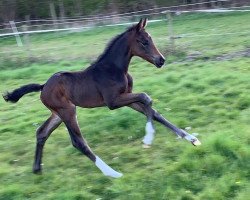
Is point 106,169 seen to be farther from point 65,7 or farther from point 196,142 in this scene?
point 65,7

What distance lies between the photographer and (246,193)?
408 centimetres

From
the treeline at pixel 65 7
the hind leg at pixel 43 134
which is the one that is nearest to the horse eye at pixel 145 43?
the hind leg at pixel 43 134

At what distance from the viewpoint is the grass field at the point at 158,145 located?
452 cm

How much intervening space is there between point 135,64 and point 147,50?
618cm

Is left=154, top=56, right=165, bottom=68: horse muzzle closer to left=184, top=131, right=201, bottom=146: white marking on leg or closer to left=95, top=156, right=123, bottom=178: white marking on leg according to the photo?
left=184, top=131, right=201, bottom=146: white marking on leg

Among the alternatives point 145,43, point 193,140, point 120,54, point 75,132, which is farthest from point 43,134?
point 193,140

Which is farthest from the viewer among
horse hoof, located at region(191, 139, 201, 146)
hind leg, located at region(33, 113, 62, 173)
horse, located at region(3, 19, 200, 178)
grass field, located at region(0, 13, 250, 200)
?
hind leg, located at region(33, 113, 62, 173)

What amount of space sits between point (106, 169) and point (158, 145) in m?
0.93

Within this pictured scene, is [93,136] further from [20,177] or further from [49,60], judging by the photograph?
[49,60]

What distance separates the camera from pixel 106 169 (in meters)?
4.94

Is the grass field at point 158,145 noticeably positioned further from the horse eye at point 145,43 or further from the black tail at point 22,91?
the horse eye at point 145,43

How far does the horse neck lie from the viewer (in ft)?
17.7

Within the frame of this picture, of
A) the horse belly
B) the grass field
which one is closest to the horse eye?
the horse belly

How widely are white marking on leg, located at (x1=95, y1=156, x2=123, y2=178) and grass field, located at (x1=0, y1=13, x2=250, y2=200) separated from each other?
9cm
